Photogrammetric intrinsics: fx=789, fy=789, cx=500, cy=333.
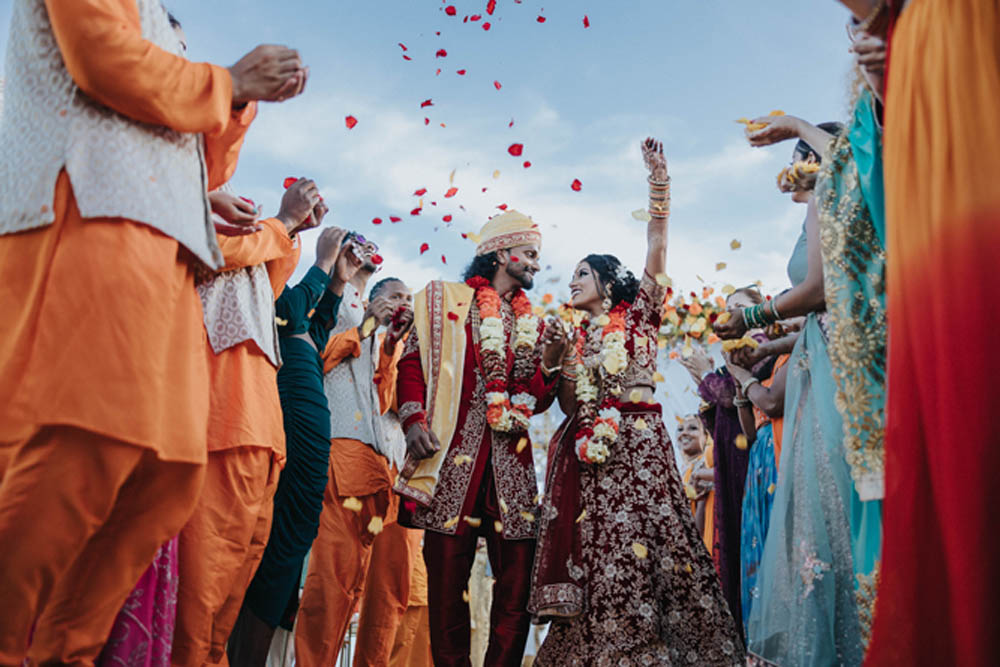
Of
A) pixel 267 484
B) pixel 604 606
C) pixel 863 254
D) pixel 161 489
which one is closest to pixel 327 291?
pixel 267 484

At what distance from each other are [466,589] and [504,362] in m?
1.25

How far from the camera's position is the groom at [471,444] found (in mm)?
4055

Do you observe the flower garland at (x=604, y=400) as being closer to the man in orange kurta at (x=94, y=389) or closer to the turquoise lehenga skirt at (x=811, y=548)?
the turquoise lehenga skirt at (x=811, y=548)

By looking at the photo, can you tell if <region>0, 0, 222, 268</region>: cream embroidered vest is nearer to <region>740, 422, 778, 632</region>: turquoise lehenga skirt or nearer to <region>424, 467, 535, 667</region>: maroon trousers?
<region>424, 467, 535, 667</region>: maroon trousers

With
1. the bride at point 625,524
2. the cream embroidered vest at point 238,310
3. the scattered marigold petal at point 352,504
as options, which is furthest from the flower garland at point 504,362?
the cream embroidered vest at point 238,310

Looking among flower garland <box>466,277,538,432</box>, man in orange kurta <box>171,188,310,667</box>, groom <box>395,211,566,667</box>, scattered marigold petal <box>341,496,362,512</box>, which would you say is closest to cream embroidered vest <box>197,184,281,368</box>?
man in orange kurta <box>171,188,310,667</box>

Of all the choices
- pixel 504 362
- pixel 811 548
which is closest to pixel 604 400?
pixel 504 362

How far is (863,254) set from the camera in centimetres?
232

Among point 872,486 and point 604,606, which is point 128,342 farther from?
point 604,606

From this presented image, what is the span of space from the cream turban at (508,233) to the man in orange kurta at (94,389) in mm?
3086

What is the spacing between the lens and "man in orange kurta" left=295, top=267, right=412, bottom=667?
4590 mm

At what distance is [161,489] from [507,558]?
8.09 ft

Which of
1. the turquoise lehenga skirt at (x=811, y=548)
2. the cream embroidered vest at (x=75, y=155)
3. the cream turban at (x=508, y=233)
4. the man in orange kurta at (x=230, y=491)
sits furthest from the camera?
the cream turban at (x=508, y=233)

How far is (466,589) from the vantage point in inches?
162
